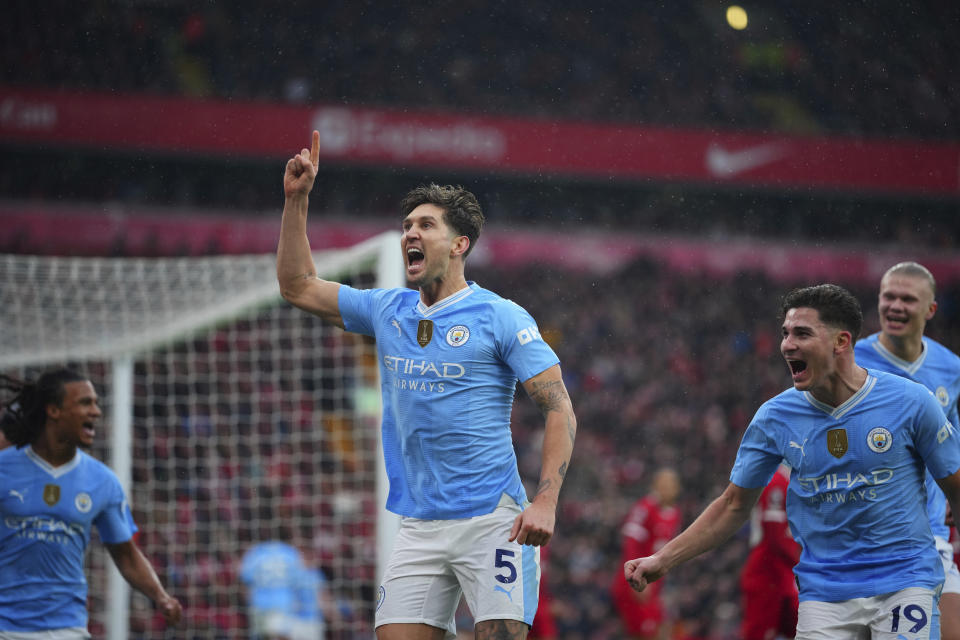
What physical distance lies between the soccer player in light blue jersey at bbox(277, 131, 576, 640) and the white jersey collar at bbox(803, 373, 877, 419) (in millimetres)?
917

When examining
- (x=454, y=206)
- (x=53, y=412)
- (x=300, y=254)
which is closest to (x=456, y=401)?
(x=454, y=206)

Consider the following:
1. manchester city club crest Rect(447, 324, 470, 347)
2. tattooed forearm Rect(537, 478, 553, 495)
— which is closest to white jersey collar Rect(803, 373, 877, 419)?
tattooed forearm Rect(537, 478, 553, 495)

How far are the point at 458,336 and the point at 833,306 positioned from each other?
4.55 ft

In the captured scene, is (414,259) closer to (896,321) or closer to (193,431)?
(896,321)

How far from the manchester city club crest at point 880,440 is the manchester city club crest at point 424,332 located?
5.37ft

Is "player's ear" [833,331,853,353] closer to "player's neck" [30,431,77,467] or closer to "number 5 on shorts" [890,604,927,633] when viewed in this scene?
"number 5 on shorts" [890,604,927,633]

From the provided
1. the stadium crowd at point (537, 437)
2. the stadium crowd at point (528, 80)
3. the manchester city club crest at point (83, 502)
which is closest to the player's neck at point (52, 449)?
the manchester city club crest at point (83, 502)

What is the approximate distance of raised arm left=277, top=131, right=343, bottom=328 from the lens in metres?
4.24

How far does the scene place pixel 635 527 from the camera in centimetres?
941

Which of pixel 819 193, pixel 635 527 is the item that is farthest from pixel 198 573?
pixel 819 193

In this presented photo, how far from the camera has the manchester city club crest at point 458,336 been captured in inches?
159

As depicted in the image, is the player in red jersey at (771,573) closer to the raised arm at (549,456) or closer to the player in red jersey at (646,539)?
the raised arm at (549,456)

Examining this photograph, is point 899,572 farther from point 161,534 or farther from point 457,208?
point 161,534

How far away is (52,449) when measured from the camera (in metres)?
5.20
